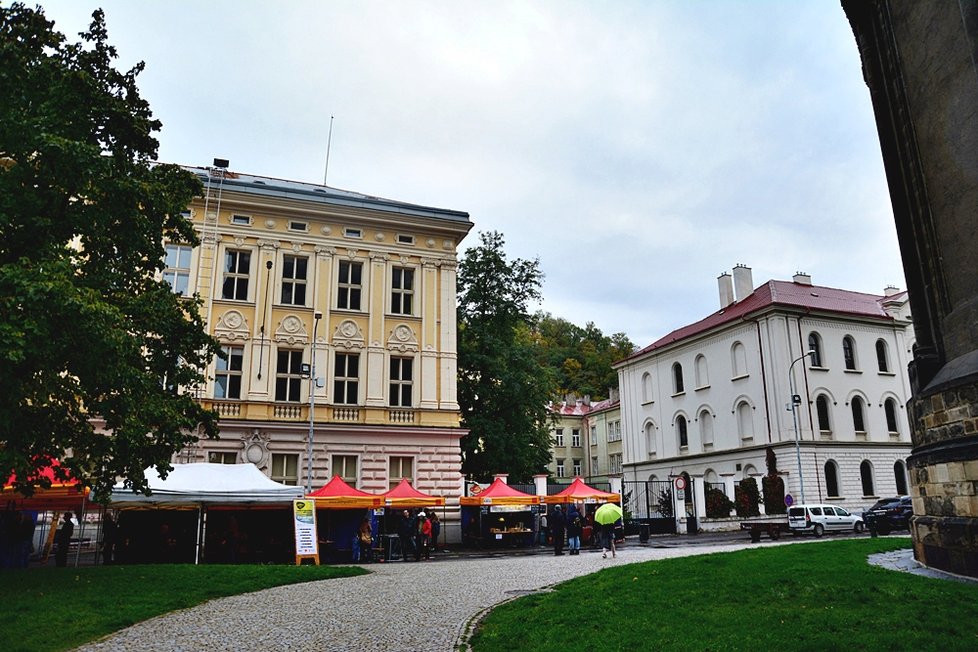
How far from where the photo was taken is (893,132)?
1852 centimetres

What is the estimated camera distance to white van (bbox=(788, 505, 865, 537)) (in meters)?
35.7

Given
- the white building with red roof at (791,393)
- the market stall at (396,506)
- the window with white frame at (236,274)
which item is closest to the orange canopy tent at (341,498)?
the market stall at (396,506)

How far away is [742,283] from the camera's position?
185 feet

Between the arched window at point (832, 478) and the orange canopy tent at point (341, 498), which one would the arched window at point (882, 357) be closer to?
the arched window at point (832, 478)

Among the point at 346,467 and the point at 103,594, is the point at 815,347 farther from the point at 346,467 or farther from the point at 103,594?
the point at 103,594

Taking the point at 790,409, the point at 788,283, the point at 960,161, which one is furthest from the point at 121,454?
the point at 788,283

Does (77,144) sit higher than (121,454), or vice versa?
(77,144)

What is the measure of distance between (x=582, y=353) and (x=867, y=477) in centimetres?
4713

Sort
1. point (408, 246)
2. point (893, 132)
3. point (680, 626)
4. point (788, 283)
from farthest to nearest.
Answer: point (788, 283) < point (408, 246) < point (893, 132) < point (680, 626)

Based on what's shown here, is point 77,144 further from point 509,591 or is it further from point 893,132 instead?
point 893,132

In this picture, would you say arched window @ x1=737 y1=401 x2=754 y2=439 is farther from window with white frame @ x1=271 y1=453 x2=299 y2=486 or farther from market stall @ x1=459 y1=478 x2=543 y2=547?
window with white frame @ x1=271 y1=453 x2=299 y2=486

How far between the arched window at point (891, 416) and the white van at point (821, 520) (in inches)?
617

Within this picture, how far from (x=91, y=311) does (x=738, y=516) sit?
36.9 metres

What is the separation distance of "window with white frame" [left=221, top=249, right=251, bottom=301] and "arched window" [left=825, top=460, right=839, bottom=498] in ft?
116
